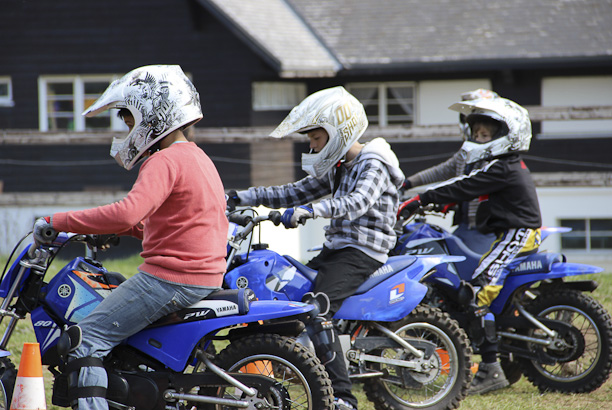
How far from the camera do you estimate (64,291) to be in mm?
4359

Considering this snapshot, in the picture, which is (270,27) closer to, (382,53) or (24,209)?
(382,53)

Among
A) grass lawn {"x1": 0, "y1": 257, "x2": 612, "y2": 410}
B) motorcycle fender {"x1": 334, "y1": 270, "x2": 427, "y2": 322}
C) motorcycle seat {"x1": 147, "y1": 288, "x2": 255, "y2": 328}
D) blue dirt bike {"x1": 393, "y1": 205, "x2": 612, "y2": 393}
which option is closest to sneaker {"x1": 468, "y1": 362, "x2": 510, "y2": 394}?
grass lawn {"x1": 0, "y1": 257, "x2": 612, "y2": 410}

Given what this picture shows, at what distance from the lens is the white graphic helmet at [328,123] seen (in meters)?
5.05

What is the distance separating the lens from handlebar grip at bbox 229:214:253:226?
16.1ft

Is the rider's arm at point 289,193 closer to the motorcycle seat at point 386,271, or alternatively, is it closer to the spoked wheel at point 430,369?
the motorcycle seat at point 386,271

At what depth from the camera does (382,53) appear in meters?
16.7

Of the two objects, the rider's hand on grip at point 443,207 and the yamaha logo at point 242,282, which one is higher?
the rider's hand on grip at point 443,207

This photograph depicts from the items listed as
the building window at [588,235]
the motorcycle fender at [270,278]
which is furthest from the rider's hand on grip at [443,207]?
the building window at [588,235]

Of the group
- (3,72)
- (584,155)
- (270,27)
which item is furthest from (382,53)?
(3,72)

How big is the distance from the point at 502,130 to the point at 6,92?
14.3m

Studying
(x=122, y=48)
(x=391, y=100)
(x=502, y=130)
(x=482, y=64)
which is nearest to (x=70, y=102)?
(x=122, y=48)

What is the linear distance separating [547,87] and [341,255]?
12964 millimetres

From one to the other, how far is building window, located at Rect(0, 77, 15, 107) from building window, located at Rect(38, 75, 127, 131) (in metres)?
0.63

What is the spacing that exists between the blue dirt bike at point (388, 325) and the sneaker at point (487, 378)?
617 millimetres
